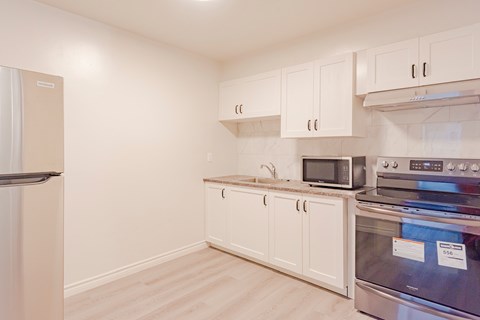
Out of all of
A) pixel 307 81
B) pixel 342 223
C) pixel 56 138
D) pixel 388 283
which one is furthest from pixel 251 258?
pixel 56 138

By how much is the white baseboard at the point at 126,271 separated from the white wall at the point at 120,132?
5cm

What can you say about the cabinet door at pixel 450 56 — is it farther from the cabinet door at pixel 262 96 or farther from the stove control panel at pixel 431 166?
the cabinet door at pixel 262 96

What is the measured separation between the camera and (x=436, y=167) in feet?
7.09

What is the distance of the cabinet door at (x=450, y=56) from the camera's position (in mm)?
1940

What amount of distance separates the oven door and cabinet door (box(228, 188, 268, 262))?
0.98 metres

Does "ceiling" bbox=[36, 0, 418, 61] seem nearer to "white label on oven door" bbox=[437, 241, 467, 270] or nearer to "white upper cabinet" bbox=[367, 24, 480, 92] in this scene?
"white upper cabinet" bbox=[367, 24, 480, 92]

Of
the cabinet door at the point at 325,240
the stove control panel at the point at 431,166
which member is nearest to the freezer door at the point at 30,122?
the cabinet door at the point at 325,240

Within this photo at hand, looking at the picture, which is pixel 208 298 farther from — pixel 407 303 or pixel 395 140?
pixel 395 140

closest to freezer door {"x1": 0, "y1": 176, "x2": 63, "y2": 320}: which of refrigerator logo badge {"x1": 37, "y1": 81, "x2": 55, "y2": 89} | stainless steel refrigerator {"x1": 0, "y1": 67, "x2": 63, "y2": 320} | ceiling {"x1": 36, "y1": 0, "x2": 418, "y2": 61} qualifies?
stainless steel refrigerator {"x1": 0, "y1": 67, "x2": 63, "y2": 320}

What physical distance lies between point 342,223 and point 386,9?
1.85 m

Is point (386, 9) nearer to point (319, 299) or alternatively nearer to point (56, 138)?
point (319, 299)

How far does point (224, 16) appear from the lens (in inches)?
98.8

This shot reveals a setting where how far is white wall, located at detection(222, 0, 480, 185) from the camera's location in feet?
7.09

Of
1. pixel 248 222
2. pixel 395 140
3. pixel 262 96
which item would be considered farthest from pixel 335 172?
pixel 262 96
